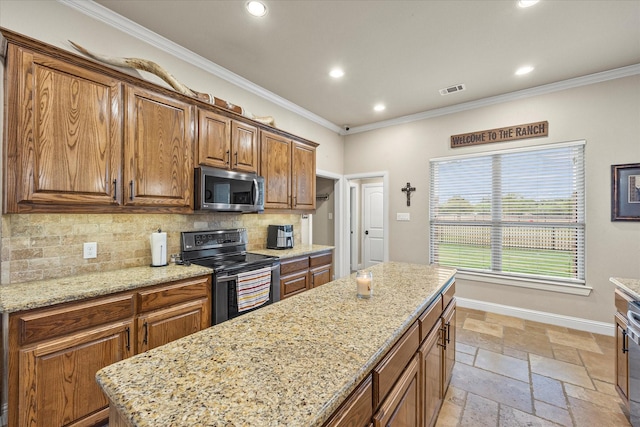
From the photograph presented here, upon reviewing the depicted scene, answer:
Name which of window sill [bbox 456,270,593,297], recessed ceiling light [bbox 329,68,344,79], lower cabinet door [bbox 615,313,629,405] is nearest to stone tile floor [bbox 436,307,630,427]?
lower cabinet door [bbox 615,313,629,405]

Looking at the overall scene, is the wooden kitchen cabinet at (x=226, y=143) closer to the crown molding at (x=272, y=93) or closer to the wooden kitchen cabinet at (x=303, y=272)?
the crown molding at (x=272, y=93)

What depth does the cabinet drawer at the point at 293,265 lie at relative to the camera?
2971 millimetres

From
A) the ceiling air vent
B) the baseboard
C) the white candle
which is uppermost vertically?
the ceiling air vent

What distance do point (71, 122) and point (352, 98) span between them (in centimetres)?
311

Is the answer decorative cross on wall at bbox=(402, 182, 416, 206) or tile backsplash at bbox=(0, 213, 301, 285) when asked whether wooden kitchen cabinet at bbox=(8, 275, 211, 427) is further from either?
decorative cross on wall at bbox=(402, 182, 416, 206)

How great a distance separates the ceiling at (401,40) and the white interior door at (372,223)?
9.86 ft

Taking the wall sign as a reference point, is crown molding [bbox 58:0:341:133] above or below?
above

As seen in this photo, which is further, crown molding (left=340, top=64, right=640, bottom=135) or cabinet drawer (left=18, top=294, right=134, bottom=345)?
crown molding (left=340, top=64, right=640, bottom=135)

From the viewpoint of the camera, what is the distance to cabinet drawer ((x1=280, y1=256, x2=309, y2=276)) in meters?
2.97

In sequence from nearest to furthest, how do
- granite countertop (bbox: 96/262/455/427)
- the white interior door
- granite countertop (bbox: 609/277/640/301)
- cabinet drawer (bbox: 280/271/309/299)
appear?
granite countertop (bbox: 96/262/455/427)
granite countertop (bbox: 609/277/640/301)
cabinet drawer (bbox: 280/271/309/299)
the white interior door

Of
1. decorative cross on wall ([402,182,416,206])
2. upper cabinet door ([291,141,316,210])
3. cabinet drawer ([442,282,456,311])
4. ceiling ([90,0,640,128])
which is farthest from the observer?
decorative cross on wall ([402,182,416,206])

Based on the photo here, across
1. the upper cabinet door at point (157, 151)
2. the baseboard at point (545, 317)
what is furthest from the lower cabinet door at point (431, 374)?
the baseboard at point (545, 317)

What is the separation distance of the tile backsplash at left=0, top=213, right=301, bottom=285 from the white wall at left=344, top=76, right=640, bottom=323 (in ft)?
11.5

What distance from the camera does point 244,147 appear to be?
2.96m
